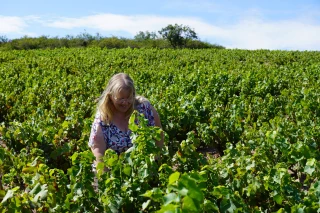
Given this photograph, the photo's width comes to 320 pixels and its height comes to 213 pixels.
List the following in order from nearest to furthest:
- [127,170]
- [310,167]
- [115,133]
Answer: [127,170]
[310,167]
[115,133]

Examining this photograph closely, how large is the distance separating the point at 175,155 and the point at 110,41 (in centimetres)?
3899

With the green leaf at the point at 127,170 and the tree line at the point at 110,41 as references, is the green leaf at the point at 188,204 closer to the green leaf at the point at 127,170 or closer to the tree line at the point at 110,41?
the green leaf at the point at 127,170

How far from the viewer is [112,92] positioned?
163 inches

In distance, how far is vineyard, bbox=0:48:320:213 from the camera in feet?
8.70

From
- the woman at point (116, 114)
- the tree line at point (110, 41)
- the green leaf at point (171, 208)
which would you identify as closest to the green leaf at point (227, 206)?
the green leaf at point (171, 208)

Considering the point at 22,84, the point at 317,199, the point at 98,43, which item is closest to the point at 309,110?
the point at 317,199

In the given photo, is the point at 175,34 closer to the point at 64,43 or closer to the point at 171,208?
the point at 64,43

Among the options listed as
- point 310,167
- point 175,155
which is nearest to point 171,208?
point 310,167

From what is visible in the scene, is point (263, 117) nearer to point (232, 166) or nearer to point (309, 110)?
point (309, 110)

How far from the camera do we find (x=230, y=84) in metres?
9.38

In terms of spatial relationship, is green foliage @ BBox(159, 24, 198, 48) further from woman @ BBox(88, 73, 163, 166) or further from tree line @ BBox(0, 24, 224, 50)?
woman @ BBox(88, 73, 163, 166)

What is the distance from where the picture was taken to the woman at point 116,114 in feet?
13.4

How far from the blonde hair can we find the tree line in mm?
32304

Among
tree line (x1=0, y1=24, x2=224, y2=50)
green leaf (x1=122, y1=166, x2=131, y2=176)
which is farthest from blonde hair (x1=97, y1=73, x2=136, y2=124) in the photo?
tree line (x1=0, y1=24, x2=224, y2=50)
